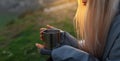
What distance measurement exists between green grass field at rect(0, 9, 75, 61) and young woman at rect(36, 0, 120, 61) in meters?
2.53

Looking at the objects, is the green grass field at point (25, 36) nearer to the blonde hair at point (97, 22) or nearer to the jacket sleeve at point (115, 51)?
the blonde hair at point (97, 22)

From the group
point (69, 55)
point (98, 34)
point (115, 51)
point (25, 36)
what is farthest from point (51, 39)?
point (25, 36)

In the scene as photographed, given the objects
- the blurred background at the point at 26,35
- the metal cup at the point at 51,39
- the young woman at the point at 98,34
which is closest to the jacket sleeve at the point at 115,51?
the young woman at the point at 98,34

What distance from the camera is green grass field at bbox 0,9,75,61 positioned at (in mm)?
5492

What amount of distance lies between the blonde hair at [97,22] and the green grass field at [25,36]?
8.44 feet

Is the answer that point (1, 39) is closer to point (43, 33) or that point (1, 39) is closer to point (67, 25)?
point (67, 25)

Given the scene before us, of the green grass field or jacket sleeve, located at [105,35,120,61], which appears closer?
jacket sleeve, located at [105,35,120,61]

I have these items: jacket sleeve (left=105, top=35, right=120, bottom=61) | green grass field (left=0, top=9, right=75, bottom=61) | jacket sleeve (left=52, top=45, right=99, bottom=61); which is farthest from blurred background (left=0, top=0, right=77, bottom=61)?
jacket sleeve (left=105, top=35, right=120, bottom=61)

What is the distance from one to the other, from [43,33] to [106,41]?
18.5 inches

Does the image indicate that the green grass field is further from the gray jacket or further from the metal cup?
the gray jacket

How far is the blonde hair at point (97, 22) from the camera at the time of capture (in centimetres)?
247

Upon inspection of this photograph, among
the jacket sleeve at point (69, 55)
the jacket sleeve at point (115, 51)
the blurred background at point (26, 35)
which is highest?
the jacket sleeve at point (115, 51)

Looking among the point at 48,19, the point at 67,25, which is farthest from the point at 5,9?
the point at 67,25

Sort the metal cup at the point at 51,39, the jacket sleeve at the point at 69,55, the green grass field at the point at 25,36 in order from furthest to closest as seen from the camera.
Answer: the green grass field at the point at 25,36
the metal cup at the point at 51,39
the jacket sleeve at the point at 69,55
